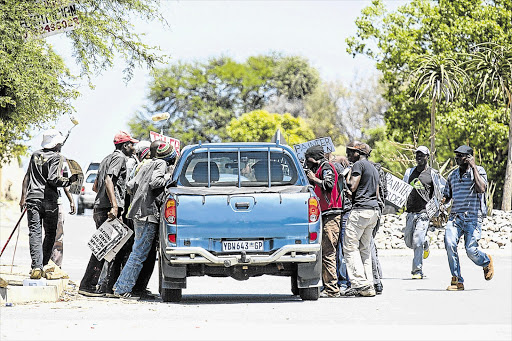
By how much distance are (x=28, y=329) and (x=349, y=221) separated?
5168 millimetres

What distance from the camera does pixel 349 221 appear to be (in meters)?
13.8

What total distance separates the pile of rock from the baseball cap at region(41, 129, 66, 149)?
13.9m

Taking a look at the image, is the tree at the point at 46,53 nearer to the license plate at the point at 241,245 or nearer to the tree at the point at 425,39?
the license plate at the point at 241,245

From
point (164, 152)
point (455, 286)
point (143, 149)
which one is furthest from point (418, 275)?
point (164, 152)

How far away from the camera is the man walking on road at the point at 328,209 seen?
1373 centimetres

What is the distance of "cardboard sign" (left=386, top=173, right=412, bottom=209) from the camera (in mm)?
15953

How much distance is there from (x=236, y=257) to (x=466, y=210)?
3.77 metres

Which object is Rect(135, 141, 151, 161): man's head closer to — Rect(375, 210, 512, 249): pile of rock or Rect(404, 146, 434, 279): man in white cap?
Rect(404, 146, 434, 279): man in white cap

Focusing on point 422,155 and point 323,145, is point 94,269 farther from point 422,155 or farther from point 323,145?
point 422,155

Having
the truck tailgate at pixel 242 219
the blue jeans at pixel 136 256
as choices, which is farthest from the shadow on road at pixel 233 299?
the truck tailgate at pixel 242 219

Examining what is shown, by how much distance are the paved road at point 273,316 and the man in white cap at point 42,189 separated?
93 centimetres

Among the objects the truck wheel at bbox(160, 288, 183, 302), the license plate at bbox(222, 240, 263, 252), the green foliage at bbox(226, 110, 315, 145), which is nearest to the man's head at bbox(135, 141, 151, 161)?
the truck wheel at bbox(160, 288, 183, 302)

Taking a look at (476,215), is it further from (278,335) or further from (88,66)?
(88,66)

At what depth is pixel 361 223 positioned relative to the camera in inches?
542
